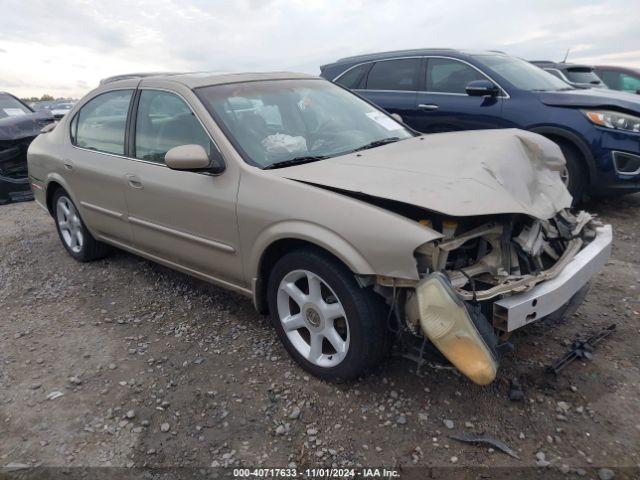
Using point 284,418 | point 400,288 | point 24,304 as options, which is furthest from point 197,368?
point 24,304

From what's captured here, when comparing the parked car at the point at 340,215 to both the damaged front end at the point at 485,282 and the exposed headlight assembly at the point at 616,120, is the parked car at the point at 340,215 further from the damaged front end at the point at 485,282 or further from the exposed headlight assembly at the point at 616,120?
the exposed headlight assembly at the point at 616,120

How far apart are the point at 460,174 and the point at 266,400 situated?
1530 millimetres

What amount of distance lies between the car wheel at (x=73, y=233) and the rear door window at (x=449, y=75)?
4101mm

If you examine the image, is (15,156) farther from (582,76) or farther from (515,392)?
(582,76)

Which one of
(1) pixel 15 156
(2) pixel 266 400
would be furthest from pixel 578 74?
→ (1) pixel 15 156

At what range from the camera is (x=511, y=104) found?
5.52m

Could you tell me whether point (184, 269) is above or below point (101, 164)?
below

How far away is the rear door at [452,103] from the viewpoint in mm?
5656

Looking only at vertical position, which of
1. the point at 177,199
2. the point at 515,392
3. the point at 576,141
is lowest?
the point at 515,392

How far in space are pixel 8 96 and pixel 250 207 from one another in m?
8.32

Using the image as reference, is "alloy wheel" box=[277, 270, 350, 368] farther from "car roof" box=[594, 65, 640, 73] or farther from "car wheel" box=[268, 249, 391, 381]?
"car roof" box=[594, 65, 640, 73]

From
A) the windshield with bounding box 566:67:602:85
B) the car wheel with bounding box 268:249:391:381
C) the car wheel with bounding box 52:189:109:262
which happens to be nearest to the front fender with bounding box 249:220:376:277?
the car wheel with bounding box 268:249:391:381

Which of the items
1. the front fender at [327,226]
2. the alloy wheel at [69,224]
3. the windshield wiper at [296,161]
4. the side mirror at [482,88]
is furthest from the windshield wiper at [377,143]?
the alloy wheel at [69,224]

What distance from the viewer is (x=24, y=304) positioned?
13.2 ft
